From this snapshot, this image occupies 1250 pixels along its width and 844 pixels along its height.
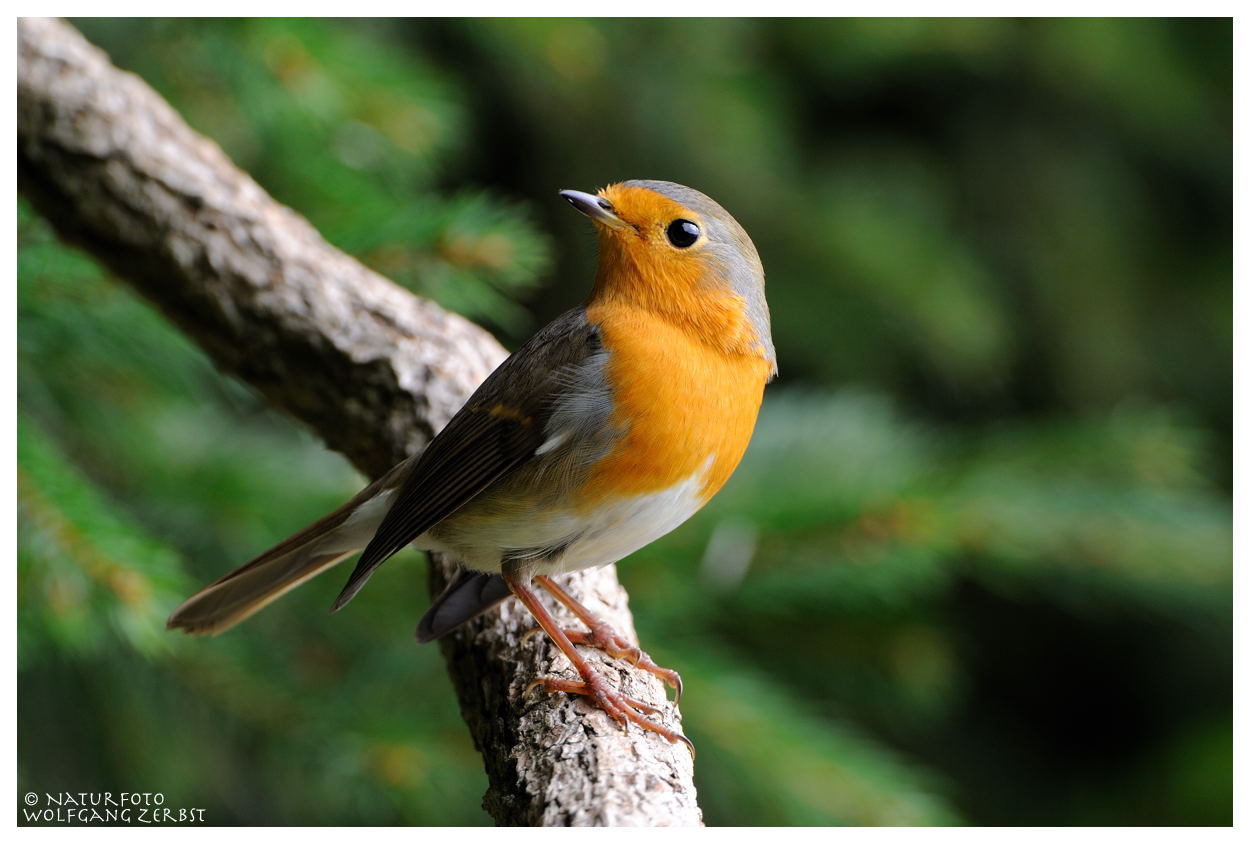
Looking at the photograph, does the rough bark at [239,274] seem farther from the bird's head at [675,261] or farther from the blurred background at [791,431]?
the bird's head at [675,261]

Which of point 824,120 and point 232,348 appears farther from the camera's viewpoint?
point 824,120

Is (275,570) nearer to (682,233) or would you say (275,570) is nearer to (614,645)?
(614,645)

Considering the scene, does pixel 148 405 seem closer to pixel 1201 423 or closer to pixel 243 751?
pixel 243 751

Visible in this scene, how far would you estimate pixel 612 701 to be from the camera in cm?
183

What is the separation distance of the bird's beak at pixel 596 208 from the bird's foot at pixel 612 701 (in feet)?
2.52

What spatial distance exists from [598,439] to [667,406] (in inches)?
4.8

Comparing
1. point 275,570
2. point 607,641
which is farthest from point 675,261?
point 275,570

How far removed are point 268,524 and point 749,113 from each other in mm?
1881

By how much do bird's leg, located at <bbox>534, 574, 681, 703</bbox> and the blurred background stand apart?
1.45 ft

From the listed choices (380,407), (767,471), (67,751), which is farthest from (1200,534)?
(67,751)

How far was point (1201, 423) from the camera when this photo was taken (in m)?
4.36

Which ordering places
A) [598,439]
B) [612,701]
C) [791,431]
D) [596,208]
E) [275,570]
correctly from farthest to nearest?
[791,431] → [275,570] → [596,208] → [598,439] → [612,701]

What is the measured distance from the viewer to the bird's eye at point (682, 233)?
213cm

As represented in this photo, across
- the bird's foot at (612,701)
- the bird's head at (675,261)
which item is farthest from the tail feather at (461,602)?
the bird's head at (675,261)
